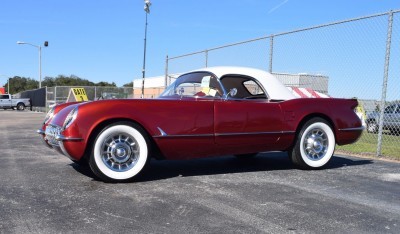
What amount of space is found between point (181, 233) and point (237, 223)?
1.69 ft

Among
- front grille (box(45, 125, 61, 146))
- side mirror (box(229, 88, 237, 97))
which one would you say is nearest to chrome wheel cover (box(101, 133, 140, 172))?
front grille (box(45, 125, 61, 146))

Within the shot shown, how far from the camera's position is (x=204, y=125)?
5168 mm

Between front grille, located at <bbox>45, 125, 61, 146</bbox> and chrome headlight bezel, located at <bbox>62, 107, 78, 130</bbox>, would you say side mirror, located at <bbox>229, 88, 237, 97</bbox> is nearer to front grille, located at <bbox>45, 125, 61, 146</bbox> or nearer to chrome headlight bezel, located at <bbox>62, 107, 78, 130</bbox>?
chrome headlight bezel, located at <bbox>62, 107, 78, 130</bbox>

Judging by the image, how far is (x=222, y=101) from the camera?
5391mm

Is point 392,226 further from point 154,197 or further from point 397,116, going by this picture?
point 397,116

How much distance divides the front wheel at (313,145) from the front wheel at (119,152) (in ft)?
7.34

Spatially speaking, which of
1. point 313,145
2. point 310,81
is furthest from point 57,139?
point 310,81

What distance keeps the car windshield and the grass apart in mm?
3979

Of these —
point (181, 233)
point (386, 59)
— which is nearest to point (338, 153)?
point (386, 59)

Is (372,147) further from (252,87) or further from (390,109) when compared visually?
(252,87)

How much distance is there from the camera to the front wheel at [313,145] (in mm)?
5895

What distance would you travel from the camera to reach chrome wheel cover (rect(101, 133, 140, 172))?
4.80 metres

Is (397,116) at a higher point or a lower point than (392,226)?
higher

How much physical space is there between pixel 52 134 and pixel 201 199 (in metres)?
2.09
